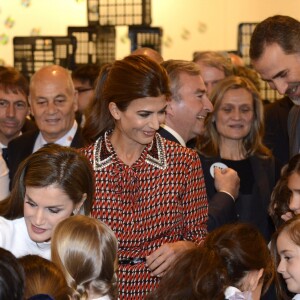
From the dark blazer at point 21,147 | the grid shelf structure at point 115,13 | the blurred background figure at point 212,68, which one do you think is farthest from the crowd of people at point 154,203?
the grid shelf structure at point 115,13

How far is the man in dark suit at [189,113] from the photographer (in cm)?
423

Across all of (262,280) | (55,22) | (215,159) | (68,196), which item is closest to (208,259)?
(262,280)

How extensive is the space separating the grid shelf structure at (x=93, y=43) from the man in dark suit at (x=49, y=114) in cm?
135

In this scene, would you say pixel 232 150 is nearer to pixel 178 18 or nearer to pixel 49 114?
pixel 49 114

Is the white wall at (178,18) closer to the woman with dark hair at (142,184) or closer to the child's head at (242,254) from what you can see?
the woman with dark hair at (142,184)

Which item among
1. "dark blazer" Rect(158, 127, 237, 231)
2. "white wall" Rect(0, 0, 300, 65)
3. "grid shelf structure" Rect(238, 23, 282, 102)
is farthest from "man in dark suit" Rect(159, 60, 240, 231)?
"white wall" Rect(0, 0, 300, 65)

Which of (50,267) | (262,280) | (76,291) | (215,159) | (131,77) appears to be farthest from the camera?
(215,159)

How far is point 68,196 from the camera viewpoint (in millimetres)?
3359

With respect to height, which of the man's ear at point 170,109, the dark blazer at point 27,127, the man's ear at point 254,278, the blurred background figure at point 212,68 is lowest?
the man's ear at point 254,278

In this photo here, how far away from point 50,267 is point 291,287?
116cm

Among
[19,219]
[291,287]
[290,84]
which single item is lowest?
[291,287]

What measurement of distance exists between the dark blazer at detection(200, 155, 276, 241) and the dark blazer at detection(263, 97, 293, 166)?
0.56m

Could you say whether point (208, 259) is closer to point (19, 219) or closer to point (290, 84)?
point (19, 219)

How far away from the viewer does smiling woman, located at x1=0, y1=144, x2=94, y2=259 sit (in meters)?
3.30
